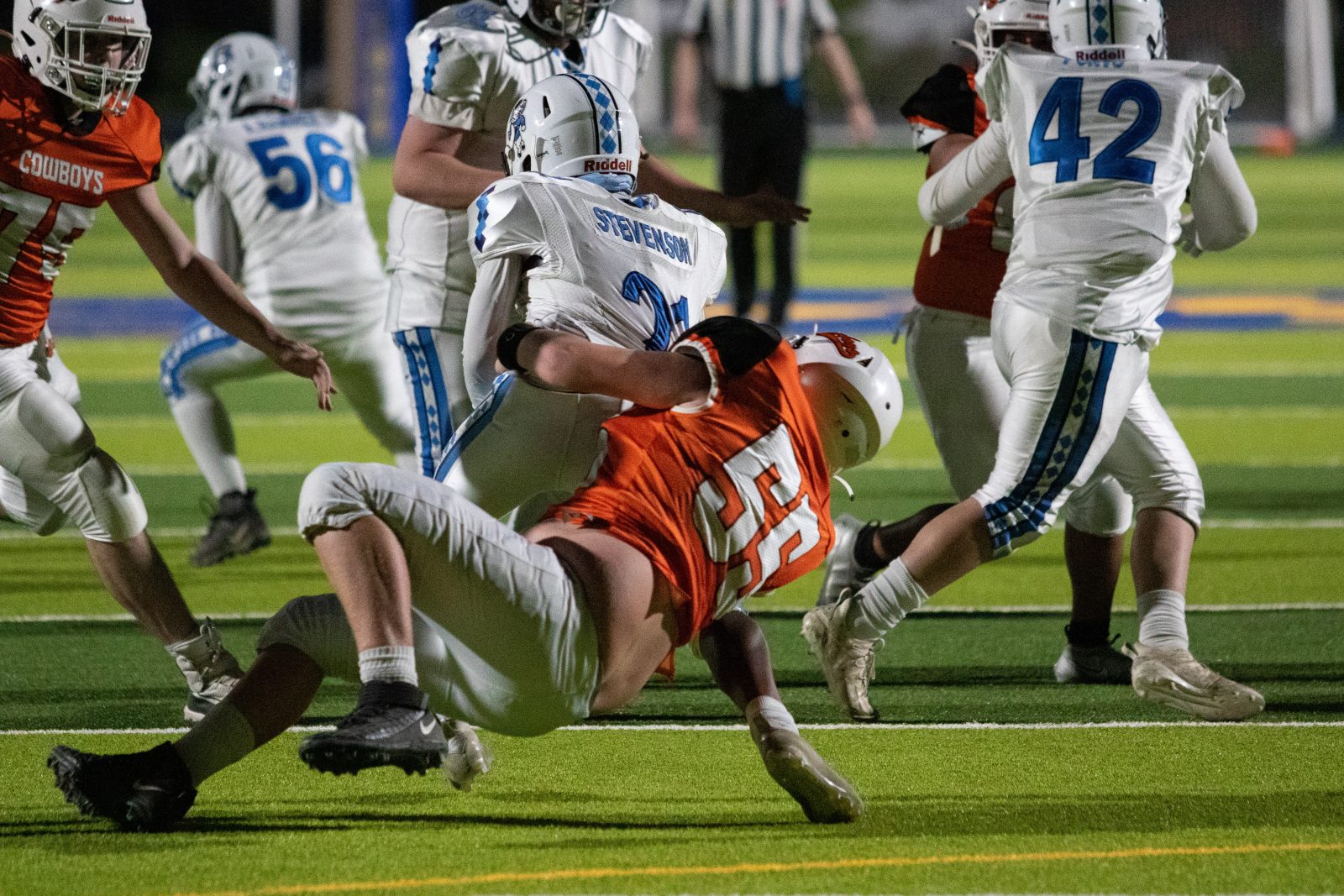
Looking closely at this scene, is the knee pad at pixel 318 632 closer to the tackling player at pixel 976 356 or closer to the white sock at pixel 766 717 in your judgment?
the white sock at pixel 766 717

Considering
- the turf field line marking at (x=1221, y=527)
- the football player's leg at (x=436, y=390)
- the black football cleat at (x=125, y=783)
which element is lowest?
the turf field line marking at (x=1221, y=527)

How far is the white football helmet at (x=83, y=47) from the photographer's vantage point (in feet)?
13.3

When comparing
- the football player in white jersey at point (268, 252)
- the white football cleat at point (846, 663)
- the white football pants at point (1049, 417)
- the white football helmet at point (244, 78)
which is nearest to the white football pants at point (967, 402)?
the white football pants at point (1049, 417)

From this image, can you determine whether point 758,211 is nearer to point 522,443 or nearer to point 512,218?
point 512,218

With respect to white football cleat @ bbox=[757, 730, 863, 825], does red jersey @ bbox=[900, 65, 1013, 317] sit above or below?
above

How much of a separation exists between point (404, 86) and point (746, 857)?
934 inches

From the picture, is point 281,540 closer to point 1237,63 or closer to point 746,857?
point 746,857

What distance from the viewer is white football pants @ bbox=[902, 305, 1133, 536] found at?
4645 mm

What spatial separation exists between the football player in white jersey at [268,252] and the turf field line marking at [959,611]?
0.77 meters

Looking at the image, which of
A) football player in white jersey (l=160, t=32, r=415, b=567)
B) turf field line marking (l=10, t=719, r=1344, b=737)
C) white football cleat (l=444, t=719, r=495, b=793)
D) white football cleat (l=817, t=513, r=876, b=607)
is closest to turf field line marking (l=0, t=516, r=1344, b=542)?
football player in white jersey (l=160, t=32, r=415, b=567)

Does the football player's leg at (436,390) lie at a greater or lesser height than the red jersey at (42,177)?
lesser

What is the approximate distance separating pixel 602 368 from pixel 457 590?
1.53 ft

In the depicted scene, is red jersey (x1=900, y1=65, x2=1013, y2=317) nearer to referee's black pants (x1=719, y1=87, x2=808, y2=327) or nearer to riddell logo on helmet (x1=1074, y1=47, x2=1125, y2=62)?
riddell logo on helmet (x1=1074, y1=47, x2=1125, y2=62)

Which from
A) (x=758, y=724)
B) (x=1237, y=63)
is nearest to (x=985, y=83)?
(x=758, y=724)
